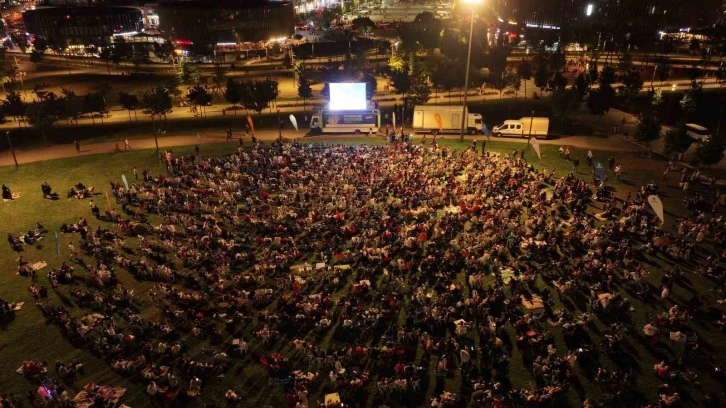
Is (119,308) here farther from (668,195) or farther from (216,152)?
(668,195)

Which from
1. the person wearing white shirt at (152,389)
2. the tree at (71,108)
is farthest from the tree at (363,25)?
the person wearing white shirt at (152,389)

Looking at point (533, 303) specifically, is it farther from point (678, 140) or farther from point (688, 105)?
point (688, 105)

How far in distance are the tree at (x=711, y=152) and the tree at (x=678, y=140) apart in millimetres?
1822

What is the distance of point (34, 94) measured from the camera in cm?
8794

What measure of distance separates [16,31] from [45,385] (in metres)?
205

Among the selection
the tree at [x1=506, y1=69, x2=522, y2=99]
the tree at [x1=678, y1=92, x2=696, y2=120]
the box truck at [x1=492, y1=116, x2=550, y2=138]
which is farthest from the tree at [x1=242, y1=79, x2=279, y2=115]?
the tree at [x1=678, y1=92, x2=696, y2=120]

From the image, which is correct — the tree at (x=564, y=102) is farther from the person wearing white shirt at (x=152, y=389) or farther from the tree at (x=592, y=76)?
the person wearing white shirt at (x=152, y=389)

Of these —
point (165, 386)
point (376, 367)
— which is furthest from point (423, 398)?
point (165, 386)

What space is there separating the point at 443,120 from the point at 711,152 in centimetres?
2861

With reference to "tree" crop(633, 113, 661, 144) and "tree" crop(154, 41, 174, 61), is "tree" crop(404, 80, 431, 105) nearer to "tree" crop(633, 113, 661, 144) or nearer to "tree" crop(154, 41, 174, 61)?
"tree" crop(633, 113, 661, 144)

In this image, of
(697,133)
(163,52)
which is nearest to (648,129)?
(697,133)

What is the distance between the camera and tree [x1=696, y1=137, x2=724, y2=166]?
43812mm

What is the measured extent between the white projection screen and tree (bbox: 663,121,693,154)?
3585cm

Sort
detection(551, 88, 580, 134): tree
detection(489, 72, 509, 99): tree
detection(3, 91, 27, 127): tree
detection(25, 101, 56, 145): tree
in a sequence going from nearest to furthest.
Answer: detection(25, 101, 56, 145): tree
detection(551, 88, 580, 134): tree
detection(3, 91, 27, 127): tree
detection(489, 72, 509, 99): tree
